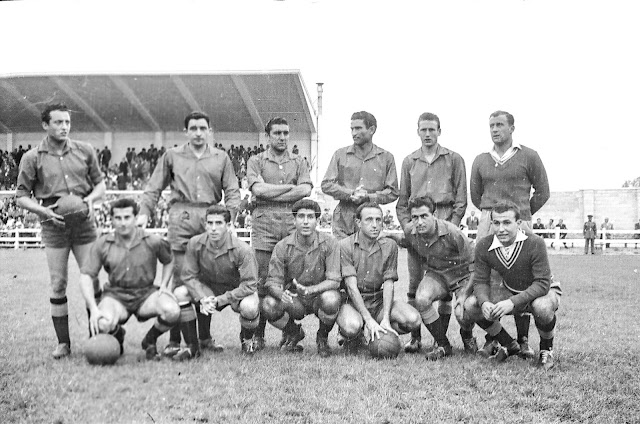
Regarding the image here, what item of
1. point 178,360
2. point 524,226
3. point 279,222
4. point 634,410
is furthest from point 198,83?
point 634,410

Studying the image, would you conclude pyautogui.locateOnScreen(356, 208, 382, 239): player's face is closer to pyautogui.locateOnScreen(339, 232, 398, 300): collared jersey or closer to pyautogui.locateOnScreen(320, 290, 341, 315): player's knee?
pyautogui.locateOnScreen(339, 232, 398, 300): collared jersey

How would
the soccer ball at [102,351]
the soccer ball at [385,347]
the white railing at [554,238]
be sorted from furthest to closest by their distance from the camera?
the white railing at [554,238], the soccer ball at [385,347], the soccer ball at [102,351]

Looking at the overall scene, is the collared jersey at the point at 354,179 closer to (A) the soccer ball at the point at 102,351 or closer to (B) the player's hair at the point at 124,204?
(B) the player's hair at the point at 124,204

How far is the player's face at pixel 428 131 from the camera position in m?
4.51

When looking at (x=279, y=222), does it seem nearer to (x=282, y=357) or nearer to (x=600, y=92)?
(x=282, y=357)

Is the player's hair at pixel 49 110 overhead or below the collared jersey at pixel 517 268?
overhead

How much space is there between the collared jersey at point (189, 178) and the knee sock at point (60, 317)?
901mm

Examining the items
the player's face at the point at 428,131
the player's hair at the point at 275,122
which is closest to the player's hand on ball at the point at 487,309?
the player's face at the point at 428,131

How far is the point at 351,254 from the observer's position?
4.28 m

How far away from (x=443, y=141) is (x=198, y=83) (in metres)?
2.26

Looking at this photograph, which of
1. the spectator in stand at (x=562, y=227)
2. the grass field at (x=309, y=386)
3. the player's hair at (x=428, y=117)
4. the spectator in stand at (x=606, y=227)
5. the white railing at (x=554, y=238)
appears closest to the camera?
the grass field at (x=309, y=386)

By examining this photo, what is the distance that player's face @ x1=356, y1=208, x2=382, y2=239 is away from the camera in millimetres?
4133

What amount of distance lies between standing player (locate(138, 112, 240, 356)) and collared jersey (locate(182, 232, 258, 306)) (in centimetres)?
17

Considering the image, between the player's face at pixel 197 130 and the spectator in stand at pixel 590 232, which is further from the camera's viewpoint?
the spectator in stand at pixel 590 232
